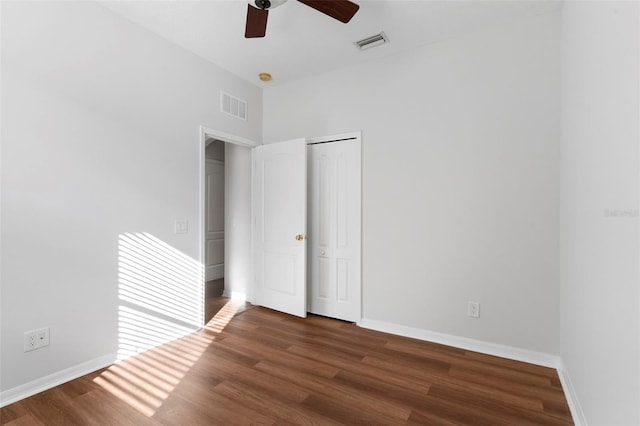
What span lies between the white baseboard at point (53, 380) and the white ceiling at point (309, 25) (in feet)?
9.09

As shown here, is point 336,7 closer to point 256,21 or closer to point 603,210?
point 256,21

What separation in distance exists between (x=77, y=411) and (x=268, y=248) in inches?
88.6

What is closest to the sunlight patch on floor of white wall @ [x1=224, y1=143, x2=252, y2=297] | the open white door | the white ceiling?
the open white door

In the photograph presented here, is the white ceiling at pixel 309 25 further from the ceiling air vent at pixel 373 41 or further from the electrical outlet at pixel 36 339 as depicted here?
the electrical outlet at pixel 36 339

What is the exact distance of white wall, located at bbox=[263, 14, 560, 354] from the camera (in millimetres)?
2449

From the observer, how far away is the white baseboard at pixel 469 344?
2.43 metres

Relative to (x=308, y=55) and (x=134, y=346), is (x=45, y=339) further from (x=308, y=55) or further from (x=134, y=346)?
(x=308, y=55)

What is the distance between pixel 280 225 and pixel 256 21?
2.11 metres

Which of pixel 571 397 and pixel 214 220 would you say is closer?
pixel 571 397

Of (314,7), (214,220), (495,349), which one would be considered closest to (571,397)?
(495,349)

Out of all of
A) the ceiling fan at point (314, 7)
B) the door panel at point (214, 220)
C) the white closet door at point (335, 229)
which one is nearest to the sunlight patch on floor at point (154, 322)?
the white closet door at point (335, 229)

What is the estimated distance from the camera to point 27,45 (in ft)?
6.61

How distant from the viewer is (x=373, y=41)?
2873 millimetres

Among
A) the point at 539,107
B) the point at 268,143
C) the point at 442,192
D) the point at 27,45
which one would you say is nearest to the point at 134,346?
the point at 27,45
